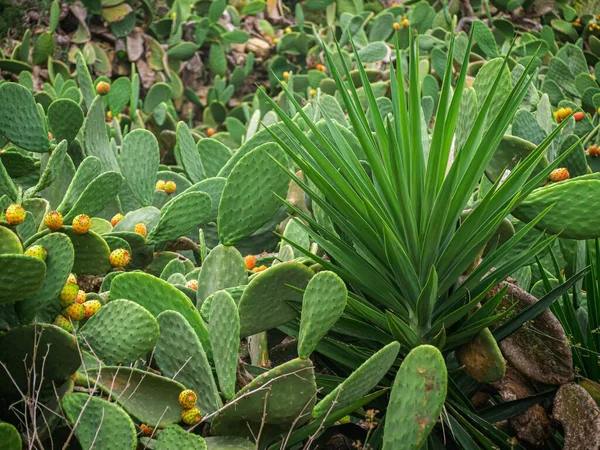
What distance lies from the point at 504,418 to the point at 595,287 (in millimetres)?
430

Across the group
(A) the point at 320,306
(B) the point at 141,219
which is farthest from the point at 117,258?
(A) the point at 320,306

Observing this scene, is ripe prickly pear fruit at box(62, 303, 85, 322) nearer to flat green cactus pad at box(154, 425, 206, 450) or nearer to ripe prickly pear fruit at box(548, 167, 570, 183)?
flat green cactus pad at box(154, 425, 206, 450)

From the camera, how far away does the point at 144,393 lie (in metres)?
1.65

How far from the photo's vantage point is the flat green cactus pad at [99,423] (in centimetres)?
153

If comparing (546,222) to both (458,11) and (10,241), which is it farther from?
(458,11)

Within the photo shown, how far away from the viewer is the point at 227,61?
636cm

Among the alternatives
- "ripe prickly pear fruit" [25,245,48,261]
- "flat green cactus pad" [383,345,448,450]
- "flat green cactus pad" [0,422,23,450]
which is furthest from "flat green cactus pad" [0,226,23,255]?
"flat green cactus pad" [383,345,448,450]

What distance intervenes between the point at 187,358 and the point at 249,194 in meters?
0.51

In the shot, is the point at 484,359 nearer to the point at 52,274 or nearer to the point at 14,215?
the point at 52,274

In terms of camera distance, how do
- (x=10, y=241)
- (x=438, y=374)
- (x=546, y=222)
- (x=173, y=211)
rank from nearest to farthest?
(x=438, y=374)
(x=10, y=241)
(x=546, y=222)
(x=173, y=211)

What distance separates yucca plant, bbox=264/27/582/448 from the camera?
166 cm

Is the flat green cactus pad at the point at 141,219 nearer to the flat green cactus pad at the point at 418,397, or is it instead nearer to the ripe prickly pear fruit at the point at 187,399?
the ripe prickly pear fruit at the point at 187,399

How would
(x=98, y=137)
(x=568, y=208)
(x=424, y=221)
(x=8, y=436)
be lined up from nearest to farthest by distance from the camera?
(x=8, y=436) < (x=424, y=221) < (x=568, y=208) < (x=98, y=137)

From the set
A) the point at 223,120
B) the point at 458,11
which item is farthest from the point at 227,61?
the point at 458,11
